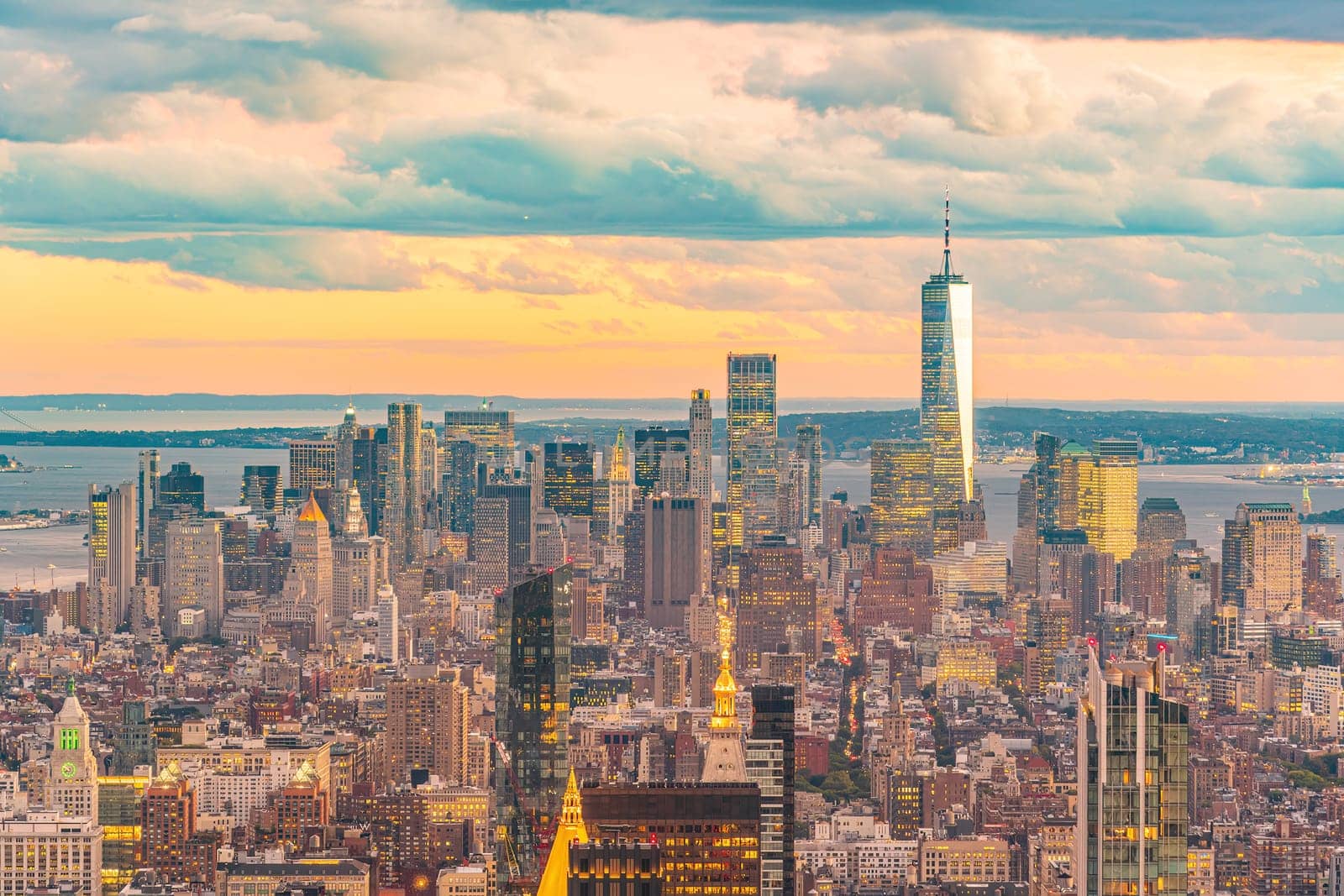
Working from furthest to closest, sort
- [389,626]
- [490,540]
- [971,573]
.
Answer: [971,573], [490,540], [389,626]

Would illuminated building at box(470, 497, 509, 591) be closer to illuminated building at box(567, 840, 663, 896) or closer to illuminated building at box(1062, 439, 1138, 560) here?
illuminated building at box(1062, 439, 1138, 560)

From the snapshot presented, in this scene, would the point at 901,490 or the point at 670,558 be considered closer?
the point at 670,558

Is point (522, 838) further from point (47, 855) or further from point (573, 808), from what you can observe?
point (573, 808)

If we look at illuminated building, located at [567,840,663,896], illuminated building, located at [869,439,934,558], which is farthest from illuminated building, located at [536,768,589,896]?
illuminated building, located at [869,439,934,558]

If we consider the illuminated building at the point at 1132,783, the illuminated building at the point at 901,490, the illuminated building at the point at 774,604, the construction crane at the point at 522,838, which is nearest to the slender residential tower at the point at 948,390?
the illuminated building at the point at 901,490

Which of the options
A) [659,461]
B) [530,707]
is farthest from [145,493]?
[530,707]

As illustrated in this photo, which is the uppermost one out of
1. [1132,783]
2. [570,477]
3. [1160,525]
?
[570,477]

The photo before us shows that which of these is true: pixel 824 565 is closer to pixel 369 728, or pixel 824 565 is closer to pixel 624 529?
pixel 624 529
